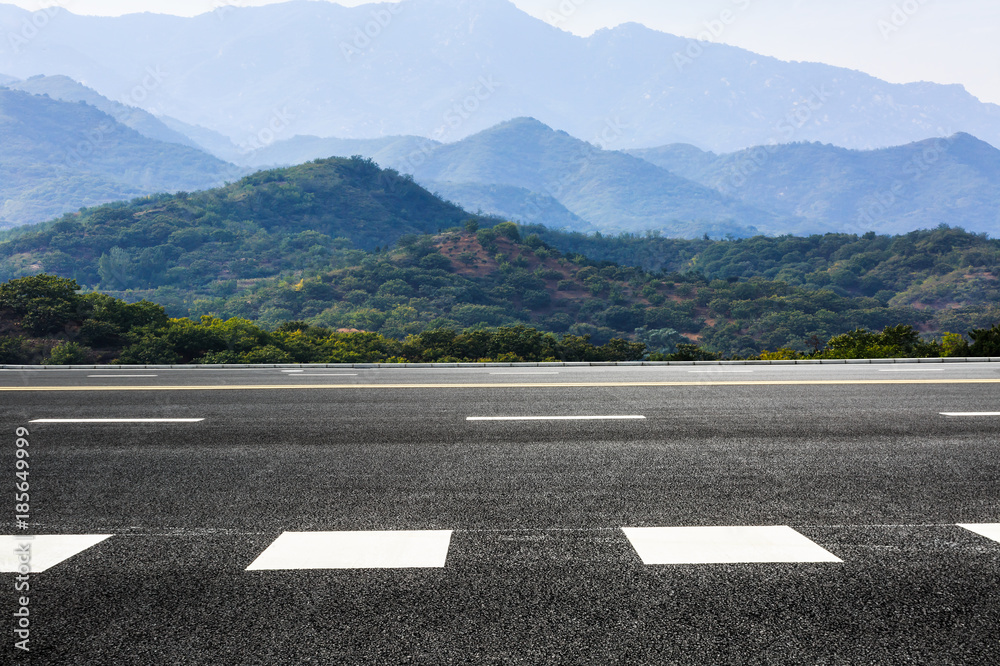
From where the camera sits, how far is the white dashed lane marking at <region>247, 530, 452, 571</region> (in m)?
3.53

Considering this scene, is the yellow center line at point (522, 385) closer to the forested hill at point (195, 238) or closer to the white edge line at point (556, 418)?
the white edge line at point (556, 418)

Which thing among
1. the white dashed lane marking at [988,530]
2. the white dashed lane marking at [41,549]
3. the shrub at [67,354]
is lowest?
the white dashed lane marking at [988,530]

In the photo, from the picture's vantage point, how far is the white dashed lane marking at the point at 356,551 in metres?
3.53

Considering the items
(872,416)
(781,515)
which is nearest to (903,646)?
(781,515)

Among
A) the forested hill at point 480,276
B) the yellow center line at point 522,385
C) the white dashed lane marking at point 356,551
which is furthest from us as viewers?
the forested hill at point 480,276

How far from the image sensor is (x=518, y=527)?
4105 millimetres

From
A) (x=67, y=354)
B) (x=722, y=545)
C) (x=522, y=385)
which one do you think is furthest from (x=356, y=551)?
(x=67, y=354)

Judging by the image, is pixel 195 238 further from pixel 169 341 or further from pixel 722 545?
A: pixel 722 545

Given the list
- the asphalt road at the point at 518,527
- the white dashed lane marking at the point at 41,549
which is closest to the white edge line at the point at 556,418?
the asphalt road at the point at 518,527

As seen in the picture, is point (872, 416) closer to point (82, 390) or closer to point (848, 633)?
point (848, 633)

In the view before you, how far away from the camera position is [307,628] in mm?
2850

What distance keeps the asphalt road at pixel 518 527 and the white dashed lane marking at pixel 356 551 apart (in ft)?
0.26

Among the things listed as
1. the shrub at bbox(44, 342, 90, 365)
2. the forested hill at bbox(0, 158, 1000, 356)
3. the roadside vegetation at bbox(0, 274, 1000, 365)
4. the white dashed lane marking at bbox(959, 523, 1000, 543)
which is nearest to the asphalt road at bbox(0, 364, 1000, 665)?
the white dashed lane marking at bbox(959, 523, 1000, 543)

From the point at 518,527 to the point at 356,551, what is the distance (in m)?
0.95
